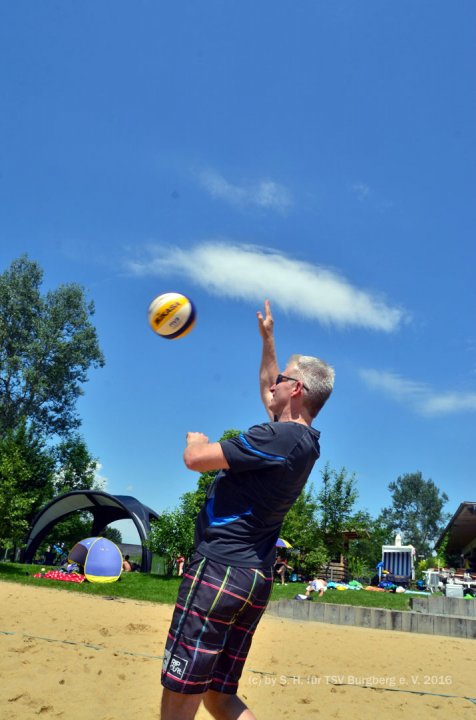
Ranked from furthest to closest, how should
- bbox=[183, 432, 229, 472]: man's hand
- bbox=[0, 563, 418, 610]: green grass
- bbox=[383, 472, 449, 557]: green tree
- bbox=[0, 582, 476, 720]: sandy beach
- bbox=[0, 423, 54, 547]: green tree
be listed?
bbox=[383, 472, 449, 557]: green tree
bbox=[0, 423, 54, 547]: green tree
bbox=[0, 563, 418, 610]: green grass
bbox=[0, 582, 476, 720]: sandy beach
bbox=[183, 432, 229, 472]: man's hand

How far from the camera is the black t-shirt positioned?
2.69 m

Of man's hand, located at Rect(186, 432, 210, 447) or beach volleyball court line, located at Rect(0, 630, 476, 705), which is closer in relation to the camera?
man's hand, located at Rect(186, 432, 210, 447)

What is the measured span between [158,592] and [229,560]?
17.1m

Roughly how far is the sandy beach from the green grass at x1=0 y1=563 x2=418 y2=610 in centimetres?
670

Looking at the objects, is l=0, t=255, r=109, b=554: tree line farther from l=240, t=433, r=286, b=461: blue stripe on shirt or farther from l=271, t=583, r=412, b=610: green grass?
l=240, t=433, r=286, b=461: blue stripe on shirt

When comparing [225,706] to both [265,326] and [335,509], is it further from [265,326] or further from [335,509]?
[335,509]

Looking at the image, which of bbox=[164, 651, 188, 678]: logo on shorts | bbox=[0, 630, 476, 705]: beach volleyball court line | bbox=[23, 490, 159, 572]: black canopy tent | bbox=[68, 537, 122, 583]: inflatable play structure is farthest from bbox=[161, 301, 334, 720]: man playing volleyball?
bbox=[23, 490, 159, 572]: black canopy tent

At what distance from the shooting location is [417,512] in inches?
3430

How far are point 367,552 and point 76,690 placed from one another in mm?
76366

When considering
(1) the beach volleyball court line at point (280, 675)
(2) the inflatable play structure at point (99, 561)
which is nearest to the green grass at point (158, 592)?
(2) the inflatable play structure at point (99, 561)

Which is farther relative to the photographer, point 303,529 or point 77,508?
Answer: point 77,508

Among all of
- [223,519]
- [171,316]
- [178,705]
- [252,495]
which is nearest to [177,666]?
[178,705]

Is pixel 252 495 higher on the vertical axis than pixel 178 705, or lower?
higher

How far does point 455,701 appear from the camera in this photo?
5.43 meters
